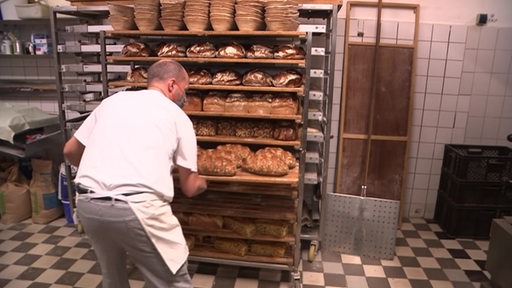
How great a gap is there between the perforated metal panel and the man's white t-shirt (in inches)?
65.0

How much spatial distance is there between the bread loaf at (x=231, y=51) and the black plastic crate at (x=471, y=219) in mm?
2239

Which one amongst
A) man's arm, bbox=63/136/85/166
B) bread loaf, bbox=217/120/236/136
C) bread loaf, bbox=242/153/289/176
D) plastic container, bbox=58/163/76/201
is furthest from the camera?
plastic container, bbox=58/163/76/201

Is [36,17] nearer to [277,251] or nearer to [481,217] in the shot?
[277,251]

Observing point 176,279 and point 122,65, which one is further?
point 122,65

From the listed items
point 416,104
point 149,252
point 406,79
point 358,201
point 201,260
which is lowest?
point 201,260

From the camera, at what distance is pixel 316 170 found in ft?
9.67

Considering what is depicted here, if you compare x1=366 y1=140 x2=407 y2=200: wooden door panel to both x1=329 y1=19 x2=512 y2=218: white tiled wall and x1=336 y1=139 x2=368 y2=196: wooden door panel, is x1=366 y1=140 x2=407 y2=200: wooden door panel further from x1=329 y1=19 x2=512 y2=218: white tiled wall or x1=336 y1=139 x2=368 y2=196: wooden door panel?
x1=329 y1=19 x2=512 y2=218: white tiled wall

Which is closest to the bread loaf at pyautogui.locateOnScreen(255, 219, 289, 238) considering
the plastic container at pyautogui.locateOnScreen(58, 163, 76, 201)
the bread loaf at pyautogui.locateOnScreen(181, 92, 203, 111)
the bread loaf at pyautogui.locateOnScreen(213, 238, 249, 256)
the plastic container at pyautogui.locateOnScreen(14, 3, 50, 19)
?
the bread loaf at pyautogui.locateOnScreen(213, 238, 249, 256)

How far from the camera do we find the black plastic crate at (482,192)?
309cm

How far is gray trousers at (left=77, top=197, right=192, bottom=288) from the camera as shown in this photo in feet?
5.05

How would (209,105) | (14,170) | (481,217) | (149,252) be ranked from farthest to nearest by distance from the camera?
(14,170), (481,217), (209,105), (149,252)

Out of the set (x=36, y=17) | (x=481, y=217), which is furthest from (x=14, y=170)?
(x=481, y=217)

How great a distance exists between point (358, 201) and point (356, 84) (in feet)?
3.43

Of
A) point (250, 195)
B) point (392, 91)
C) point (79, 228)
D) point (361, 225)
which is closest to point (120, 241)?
point (250, 195)
